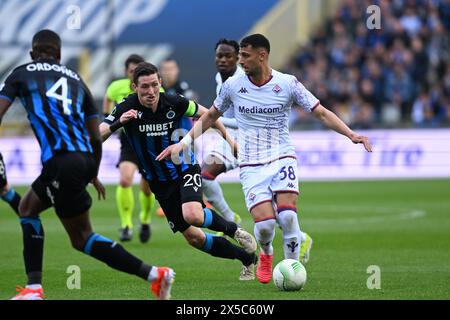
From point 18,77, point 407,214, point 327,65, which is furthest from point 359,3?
point 18,77

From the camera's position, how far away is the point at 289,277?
28.1 ft

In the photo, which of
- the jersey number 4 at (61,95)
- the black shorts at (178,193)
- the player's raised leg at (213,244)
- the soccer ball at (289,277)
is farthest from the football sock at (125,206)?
the jersey number 4 at (61,95)

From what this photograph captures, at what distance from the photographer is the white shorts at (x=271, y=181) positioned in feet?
29.5

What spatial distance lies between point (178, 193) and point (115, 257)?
2.17m

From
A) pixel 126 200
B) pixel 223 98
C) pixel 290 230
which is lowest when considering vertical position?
pixel 126 200

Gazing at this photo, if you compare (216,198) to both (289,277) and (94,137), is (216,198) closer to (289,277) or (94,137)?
(289,277)

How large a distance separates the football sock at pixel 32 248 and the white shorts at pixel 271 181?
216 centimetres

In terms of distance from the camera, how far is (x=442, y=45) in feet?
94.1

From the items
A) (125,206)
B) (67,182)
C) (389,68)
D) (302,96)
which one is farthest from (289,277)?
(389,68)

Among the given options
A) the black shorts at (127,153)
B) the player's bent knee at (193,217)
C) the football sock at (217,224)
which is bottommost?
the football sock at (217,224)

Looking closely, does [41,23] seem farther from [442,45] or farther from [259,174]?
[259,174]

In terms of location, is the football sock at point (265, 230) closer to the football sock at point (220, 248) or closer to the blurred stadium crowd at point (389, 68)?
the football sock at point (220, 248)

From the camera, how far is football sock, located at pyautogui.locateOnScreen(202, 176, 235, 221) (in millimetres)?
11922
